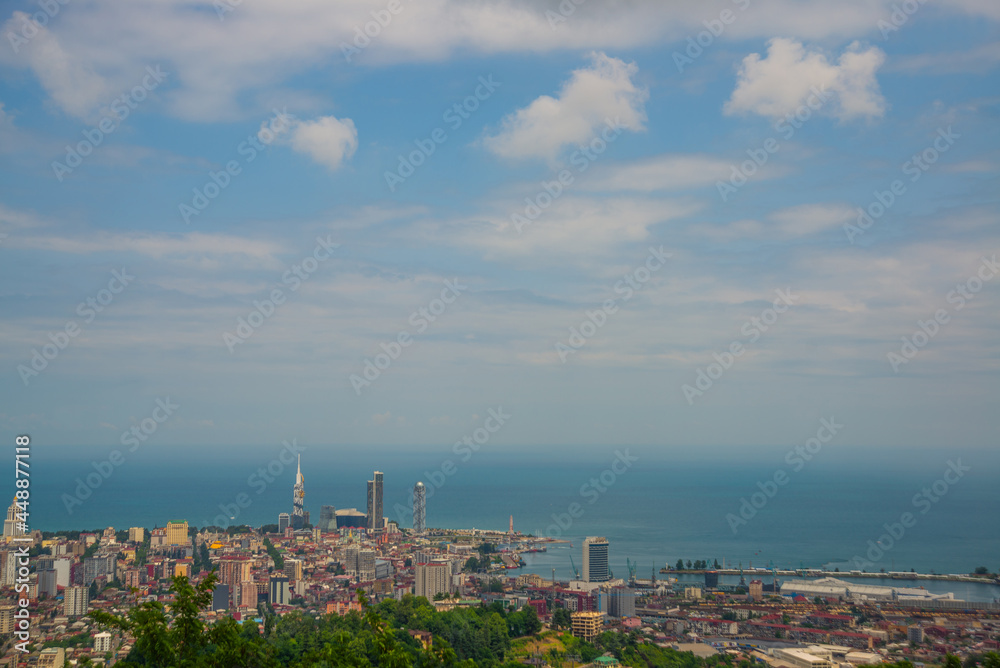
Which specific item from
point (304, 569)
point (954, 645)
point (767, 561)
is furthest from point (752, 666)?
point (767, 561)

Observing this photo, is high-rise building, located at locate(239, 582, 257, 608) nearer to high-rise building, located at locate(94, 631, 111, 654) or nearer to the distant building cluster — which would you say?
the distant building cluster

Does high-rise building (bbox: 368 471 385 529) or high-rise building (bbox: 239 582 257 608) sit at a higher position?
high-rise building (bbox: 368 471 385 529)

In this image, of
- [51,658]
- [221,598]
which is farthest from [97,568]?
[51,658]

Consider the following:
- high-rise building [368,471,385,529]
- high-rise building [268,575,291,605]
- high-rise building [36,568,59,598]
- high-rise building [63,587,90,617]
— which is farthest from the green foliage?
high-rise building [368,471,385,529]

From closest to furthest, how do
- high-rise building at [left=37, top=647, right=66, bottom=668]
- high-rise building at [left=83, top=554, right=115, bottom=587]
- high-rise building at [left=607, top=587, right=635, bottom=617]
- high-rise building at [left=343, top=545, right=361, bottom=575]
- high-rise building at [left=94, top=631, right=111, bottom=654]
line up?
high-rise building at [left=37, top=647, right=66, bottom=668] < high-rise building at [left=94, top=631, right=111, bottom=654] < high-rise building at [left=83, top=554, right=115, bottom=587] < high-rise building at [left=607, top=587, right=635, bottom=617] < high-rise building at [left=343, top=545, right=361, bottom=575]

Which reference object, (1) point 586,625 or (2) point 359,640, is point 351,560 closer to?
(1) point 586,625

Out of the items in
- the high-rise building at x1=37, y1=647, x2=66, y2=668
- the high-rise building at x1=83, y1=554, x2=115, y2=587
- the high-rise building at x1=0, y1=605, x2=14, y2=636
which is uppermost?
the high-rise building at x1=0, y1=605, x2=14, y2=636

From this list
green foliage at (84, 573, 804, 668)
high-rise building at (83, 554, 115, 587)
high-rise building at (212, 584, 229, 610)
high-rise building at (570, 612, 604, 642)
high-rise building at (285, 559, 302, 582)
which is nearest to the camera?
green foliage at (84, 573, 804, 668)

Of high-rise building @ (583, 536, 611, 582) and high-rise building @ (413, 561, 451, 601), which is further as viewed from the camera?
high-rise building @ (583, 536, 611, 582)
